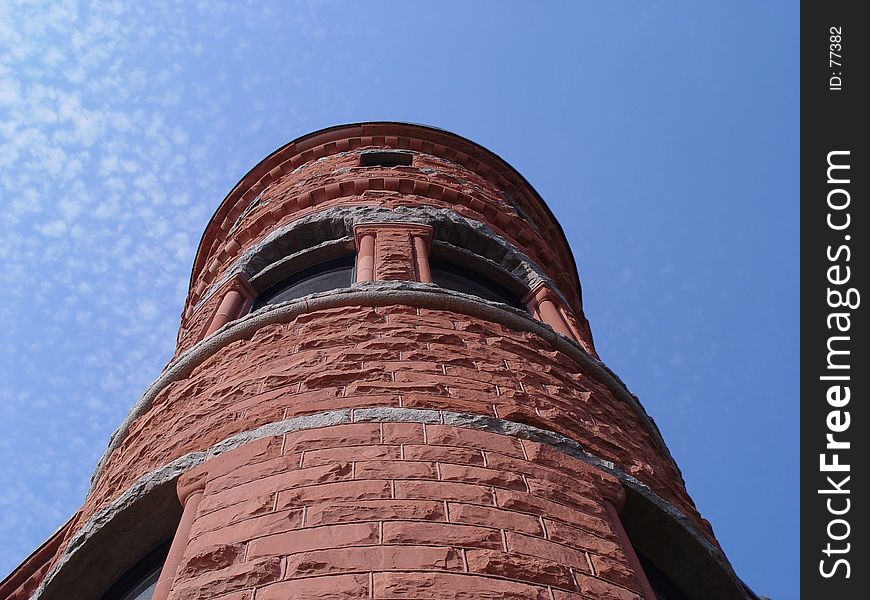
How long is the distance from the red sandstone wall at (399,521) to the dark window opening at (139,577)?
64cm

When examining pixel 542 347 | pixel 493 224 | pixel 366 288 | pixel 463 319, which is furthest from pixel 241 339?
pixel 493 224

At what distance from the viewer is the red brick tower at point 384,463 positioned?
10.3 ft

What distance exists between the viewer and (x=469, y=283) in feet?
24.6

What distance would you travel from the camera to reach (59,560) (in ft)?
14.6

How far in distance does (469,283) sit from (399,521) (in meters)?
4.38

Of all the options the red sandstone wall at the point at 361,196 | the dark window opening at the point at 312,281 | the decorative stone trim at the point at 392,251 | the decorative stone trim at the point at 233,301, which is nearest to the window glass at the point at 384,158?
the red sandstone wall at the point at 361,196

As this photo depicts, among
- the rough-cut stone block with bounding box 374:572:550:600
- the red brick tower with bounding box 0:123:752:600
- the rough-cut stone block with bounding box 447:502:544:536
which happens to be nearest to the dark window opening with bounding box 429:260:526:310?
the red brick tower with bounding box 0:123:752:600

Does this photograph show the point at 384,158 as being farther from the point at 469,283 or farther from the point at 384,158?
the point at 469,283

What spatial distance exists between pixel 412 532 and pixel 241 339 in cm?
270

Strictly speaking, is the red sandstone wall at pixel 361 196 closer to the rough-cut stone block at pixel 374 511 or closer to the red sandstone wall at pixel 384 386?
the red sandstone wall at pixel 384 386

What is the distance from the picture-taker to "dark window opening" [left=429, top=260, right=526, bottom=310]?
7298mm

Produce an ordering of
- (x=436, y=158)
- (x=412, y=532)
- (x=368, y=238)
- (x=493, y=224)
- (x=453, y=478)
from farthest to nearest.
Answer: (x=436, y=158), (x=493, y=224), (x=368, y=238), (x=453, y=478), (x=412, y=532)

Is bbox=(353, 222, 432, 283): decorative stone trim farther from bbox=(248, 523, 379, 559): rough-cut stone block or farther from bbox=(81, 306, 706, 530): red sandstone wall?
bbox=(248, 523, 379, 559): rough-cut stone block

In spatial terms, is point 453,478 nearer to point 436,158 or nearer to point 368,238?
point 368,238
